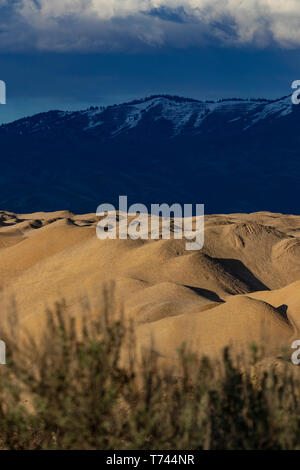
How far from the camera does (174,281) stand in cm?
1611

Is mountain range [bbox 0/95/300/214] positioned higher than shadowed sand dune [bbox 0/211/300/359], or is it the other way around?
mountain range [bbox 0/95/300/214]

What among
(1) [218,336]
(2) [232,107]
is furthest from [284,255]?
(2) [232,107]

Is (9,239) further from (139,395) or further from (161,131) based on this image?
(161,131)

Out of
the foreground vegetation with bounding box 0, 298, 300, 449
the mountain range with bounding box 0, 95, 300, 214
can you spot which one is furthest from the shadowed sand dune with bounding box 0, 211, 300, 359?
the mountain range with bounding box 0, 95, 300, 214

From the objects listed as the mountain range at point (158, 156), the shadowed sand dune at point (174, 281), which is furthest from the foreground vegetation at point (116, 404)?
the mountain range at point (158, 156)

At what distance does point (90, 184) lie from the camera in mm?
86000

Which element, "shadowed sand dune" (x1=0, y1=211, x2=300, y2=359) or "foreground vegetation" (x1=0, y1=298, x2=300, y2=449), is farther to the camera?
"shadowed sand dune" (x1=0, y1=211, x2=300, y2=359)

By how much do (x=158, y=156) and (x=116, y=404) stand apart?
345 ft

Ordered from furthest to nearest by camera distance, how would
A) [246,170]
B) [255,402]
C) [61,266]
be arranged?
[246,170] < [61,266] < [255,402]

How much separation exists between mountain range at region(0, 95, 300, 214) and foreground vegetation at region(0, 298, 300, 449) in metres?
69.6

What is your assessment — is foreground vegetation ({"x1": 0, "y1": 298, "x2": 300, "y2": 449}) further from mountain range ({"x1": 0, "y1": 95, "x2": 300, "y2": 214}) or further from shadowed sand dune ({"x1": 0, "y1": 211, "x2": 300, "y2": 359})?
mountain range ({"x1": 0, "y1": 95, "x2": 300, "y2": 214})

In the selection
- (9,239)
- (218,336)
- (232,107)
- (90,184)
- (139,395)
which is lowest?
(139,395)

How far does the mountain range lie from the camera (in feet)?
277

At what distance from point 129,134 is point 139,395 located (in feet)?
404
